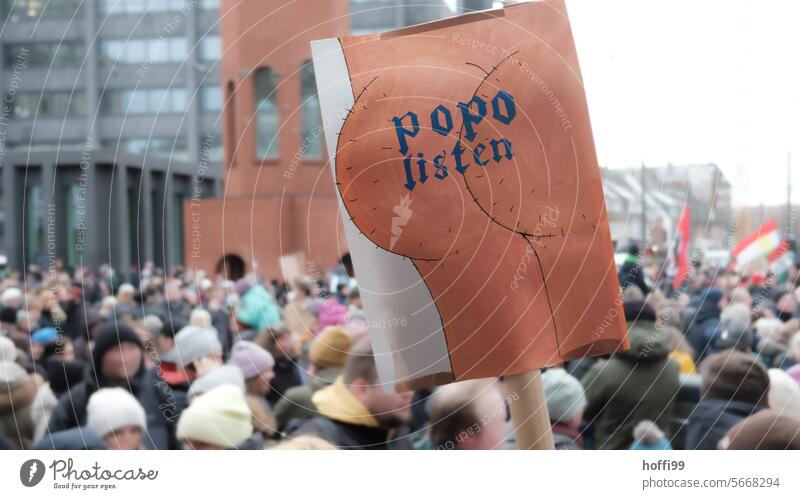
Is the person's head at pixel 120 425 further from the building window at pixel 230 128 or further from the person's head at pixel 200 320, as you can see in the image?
the building window at pixel 230 128

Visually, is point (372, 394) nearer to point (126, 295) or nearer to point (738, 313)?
point (738, 313)

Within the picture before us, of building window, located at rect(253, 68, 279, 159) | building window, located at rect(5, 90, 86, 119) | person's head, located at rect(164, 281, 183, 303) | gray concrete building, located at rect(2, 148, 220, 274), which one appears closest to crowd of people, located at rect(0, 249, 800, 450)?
person's head, located at rect(164, 281, 183, 303)

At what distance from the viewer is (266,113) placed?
332 inches

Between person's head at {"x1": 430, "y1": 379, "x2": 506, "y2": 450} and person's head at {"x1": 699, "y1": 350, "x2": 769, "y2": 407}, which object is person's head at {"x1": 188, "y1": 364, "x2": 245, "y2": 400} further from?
person's head at {"x1": 699, "y1": 350, "x2": 769, "y2": 407}

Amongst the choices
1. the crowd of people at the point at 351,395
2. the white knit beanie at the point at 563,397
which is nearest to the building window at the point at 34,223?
the crowd of people at the point at 351,395

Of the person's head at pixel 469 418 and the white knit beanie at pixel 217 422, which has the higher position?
the white knit beanie at pixel 217 422

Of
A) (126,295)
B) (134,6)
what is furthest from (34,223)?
(134,6)

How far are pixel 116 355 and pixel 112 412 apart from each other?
1.52ft

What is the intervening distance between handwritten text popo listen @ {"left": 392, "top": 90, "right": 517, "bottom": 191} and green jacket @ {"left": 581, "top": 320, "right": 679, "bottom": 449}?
114 cm

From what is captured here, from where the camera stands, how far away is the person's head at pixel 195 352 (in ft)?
11.5
